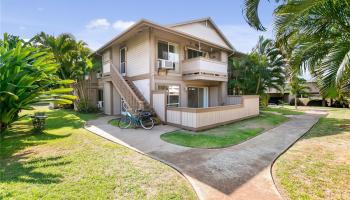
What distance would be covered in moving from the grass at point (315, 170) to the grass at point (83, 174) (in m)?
2.30

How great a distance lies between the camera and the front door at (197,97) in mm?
15376

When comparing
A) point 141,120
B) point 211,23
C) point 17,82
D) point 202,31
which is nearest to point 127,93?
point 141,120

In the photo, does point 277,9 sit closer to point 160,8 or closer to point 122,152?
point 122,152

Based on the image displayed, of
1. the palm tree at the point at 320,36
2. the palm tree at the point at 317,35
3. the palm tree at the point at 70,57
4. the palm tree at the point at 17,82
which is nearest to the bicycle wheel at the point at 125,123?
the palm tree at the point at 17,82

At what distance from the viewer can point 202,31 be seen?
1611cm

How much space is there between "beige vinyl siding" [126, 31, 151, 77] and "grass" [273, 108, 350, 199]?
371 inches

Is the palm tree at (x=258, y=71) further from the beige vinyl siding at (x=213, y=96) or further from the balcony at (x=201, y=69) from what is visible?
the balcony at (x=201, y=69)

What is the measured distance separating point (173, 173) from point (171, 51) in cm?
1075

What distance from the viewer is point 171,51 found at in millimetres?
13664

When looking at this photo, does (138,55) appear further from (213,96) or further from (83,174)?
(83,174)

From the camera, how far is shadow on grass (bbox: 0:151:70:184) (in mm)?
4043

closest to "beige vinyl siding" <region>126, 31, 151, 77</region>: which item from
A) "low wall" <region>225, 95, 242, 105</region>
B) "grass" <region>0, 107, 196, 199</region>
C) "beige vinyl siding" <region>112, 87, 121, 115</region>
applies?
"beige vinyl siding" <region>112, 87, 121, 115</region>

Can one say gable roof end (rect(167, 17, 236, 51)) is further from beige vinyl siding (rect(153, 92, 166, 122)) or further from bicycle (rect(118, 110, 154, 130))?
bicycle (rect(118, 110, 154, 130))

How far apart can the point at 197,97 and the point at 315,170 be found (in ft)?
38.1
